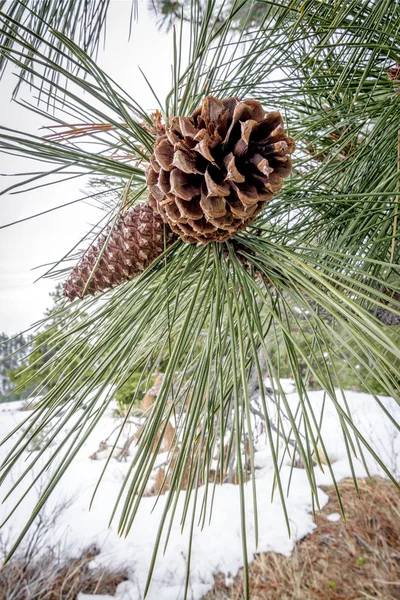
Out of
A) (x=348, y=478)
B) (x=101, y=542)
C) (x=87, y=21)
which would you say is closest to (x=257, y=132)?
(x=87, y=21)

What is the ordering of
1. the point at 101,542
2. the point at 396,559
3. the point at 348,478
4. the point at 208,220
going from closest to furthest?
the point at 208,220, the point at 396,559, the point at 101,542, the point at 348,478

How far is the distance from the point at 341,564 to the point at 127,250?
140 centimetres

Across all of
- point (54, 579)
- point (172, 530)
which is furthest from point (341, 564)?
point (54, 579)

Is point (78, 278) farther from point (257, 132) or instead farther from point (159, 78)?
point (159, 78)

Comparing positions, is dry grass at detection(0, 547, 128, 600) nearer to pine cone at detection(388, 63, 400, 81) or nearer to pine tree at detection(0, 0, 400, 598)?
pine tree at detection(0, 0, 400, 598)

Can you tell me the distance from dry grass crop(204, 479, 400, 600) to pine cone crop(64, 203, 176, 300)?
1035 mm

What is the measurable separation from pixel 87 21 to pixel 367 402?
89.1 inches

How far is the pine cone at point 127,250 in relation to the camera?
29 centimetres

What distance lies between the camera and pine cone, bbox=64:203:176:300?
289mm

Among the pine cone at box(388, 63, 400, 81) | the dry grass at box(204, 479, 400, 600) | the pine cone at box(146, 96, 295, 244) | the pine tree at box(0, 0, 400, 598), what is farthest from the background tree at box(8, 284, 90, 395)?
the dry grass at box(204, 479, 400, 600)

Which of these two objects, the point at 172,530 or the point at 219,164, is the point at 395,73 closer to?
the point at 219,164

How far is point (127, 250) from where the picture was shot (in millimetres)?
289

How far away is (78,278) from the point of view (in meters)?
0.31

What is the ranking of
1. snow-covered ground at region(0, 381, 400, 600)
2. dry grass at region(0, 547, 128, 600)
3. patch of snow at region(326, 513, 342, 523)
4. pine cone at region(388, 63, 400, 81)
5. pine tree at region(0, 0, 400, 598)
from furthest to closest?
patch of snow at region(326, 513, 342, 523), snow-covered ground at region(0, 381, 400, 600), dry grass at region(0, 547, 128, 600), pine cone at region(388, 63, 400, 81), pine tree at region(0, 0, 400, 598)
